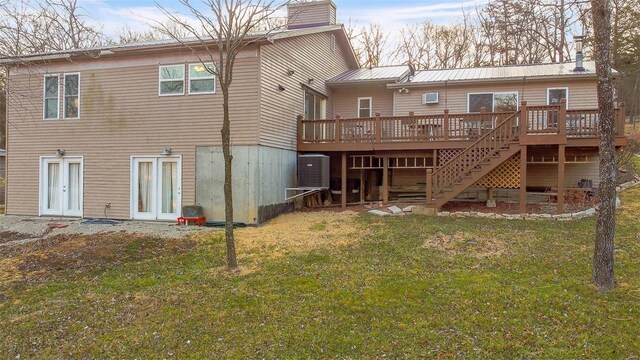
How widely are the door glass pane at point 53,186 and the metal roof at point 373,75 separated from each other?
964 cm

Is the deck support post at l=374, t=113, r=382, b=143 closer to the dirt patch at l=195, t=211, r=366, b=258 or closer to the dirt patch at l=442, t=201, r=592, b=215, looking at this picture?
the dirt patch at l=195, t=211, r=366, b=258

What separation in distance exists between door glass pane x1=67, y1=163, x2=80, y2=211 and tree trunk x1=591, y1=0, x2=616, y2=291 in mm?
13167

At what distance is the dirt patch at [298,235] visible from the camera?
8.20 meters

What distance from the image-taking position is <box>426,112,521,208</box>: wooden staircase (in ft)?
35.1

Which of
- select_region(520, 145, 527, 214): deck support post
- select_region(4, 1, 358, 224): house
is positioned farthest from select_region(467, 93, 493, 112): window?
select_region(4, 1, 358, 224): house

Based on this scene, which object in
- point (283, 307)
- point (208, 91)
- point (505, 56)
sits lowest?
point (283, 307)

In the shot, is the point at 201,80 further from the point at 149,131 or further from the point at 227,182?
the point at 227,182

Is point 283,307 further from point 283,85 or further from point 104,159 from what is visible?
point 104,159

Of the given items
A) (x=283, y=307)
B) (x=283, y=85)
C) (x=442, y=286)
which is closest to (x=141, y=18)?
(x=283, y=85)

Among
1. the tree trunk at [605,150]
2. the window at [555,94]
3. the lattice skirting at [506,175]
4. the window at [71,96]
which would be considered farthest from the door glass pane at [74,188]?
the window at [555,94]

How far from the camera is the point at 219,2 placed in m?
6.65

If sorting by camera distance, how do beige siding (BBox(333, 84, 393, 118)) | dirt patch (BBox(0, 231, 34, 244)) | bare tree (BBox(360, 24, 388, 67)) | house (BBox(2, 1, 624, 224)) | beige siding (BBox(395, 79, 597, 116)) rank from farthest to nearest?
bare tree (BBox(360, 24, 388, 67)), beige siding (BBox(333, 84, 393, 118)), beige siding (BBox(395, 79, 597, 116)), house (BBox(2, 1, 624, 224)), dirt patch (BBox(0, 231, 34, 244))

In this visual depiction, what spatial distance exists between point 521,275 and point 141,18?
27.4ft

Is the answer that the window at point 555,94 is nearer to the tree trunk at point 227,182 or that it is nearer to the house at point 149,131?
the house at point 149,131
